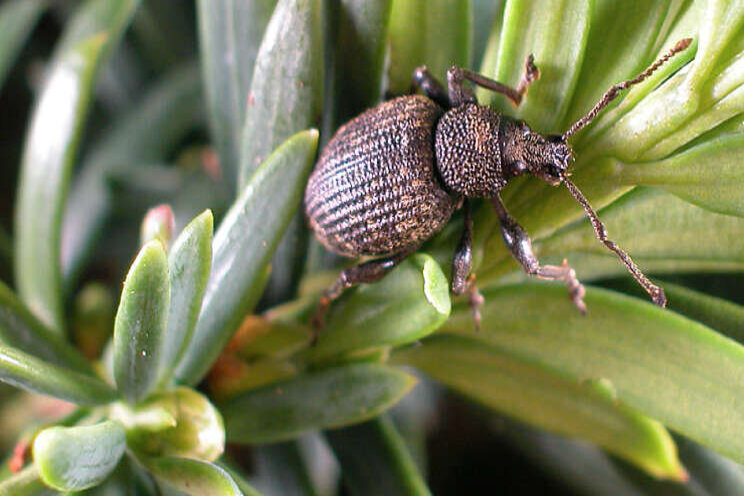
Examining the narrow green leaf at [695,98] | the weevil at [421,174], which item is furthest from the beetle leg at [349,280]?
the narrow green leaf at [695,98]

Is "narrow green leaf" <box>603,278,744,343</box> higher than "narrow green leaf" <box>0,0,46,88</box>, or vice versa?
"narrow green leaf" <box>0,0,46,88</box>

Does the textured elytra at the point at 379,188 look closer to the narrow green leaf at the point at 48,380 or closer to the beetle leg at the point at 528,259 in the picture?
the beetle leg at the point at 528,259

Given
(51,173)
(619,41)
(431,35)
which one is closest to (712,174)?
(619,41)

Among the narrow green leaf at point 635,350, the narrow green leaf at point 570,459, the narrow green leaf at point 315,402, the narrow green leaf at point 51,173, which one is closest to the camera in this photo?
the narrow green leaf at point 635,350

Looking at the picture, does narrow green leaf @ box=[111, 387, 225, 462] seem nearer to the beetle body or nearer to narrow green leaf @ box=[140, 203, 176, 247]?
narrow green leaf @ box=[140, 203, 176, 247]

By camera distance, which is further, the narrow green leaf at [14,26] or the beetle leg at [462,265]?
the narrow green leaf at [14,26]

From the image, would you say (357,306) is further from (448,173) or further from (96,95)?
(96,95)

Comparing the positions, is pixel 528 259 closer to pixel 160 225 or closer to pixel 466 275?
pixel 466 275

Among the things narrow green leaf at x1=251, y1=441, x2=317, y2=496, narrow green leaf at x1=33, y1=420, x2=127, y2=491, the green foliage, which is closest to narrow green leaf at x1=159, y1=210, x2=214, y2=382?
the green foliage
